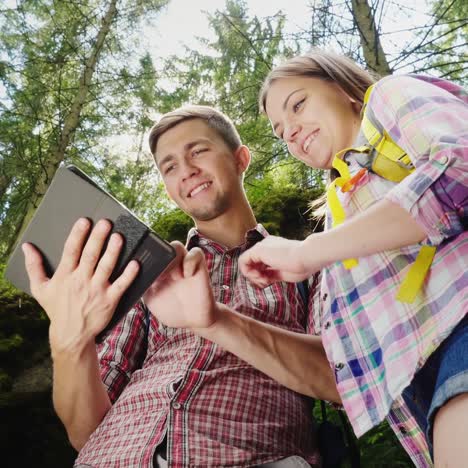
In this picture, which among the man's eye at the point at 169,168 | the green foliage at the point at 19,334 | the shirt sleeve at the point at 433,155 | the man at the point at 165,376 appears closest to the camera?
the shirt sleeve at the point at 433,155

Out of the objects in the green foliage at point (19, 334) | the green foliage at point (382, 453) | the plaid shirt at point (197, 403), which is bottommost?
the green foliage at point (382, 453)

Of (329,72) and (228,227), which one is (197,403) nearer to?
(228,227)

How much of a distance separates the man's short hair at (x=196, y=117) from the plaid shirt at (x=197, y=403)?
1.44 metres

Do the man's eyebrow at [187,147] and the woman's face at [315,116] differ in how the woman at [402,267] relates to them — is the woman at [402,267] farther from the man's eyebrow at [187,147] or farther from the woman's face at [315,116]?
the man's eyebrow at [187,147]

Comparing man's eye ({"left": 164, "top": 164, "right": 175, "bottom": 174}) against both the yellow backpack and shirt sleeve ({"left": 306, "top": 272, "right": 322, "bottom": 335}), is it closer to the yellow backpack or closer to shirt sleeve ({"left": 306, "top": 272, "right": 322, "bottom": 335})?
shirt sleeve ({"left": 306, "top": 272, "right": 322, "bottom": 335})

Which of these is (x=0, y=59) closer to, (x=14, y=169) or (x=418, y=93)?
(x=14, y=169)

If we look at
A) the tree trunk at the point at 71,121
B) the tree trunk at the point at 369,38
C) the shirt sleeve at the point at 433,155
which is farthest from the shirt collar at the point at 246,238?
the tree trunk at the point at 71,121

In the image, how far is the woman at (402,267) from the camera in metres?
1.05

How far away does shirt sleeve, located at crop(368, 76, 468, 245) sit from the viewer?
1.03 m

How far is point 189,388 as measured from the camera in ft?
6.12

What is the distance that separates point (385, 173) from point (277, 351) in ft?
3.55

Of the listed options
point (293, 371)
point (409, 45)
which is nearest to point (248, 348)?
point (293, 371)

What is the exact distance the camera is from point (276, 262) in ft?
4.46

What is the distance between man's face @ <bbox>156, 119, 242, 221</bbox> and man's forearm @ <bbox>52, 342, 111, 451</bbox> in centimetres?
141
